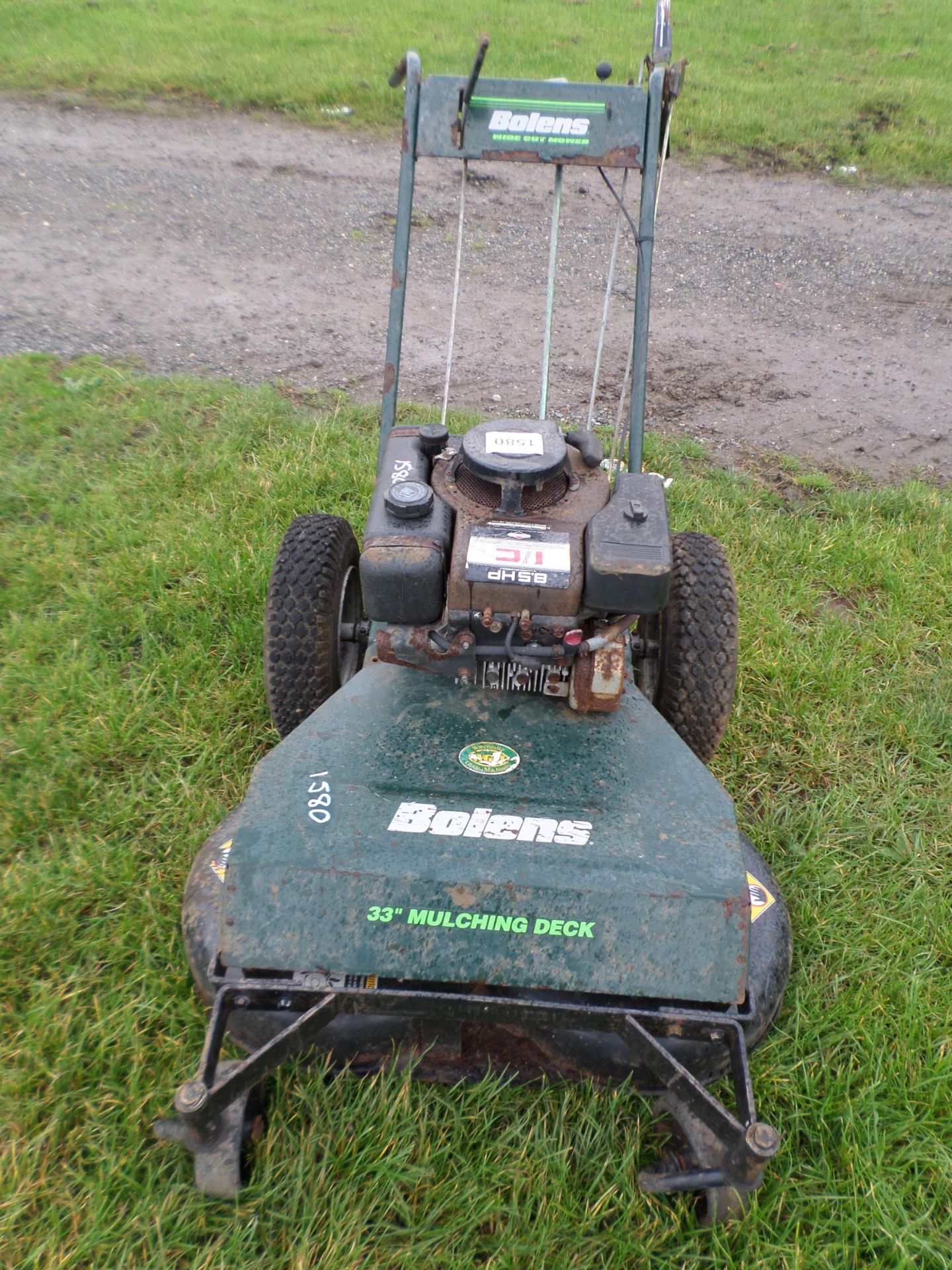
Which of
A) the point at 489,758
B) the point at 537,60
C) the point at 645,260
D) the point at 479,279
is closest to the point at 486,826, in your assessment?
the point at 489,758

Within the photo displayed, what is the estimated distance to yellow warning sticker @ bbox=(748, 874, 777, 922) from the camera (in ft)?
6.54

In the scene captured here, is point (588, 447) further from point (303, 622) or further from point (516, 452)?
point (303, 622)

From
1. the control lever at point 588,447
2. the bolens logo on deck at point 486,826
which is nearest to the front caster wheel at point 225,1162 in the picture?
the bolens logo on deck at point 486,826

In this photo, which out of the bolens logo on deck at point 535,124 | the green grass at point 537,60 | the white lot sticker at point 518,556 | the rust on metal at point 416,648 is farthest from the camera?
the green grass at point 537,60

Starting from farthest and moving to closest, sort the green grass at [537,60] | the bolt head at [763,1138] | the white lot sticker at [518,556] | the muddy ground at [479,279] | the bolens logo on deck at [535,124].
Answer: the green grass at [537,60], the muddy ground at [479,279], the bolens logo on deck at [535,124], the white lot sticker at [518,556], the bolt head at [763,1138]

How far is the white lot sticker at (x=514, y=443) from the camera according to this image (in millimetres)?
2068

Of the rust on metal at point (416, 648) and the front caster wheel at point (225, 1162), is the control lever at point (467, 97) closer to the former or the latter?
the rust on metal at point (416, 648)

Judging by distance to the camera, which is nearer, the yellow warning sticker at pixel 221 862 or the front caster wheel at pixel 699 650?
the yellow warning sticker at pixel 221 862

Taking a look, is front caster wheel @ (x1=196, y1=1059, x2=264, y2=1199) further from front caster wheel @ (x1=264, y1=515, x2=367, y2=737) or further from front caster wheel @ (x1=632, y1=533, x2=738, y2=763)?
front caster wheel @ (x1=632, y1=533, x2=738, y2=763)

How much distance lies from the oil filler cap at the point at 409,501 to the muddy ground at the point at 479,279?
7.41ft

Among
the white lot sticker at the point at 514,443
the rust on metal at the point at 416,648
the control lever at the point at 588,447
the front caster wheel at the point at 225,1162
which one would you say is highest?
the white lot sticker at the point at 514,443

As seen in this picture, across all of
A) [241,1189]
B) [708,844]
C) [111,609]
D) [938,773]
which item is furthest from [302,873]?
[938,773]

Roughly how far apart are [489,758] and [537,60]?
7673 mm

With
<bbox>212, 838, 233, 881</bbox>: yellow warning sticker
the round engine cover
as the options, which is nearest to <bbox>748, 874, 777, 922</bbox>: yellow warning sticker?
the round engine cover
